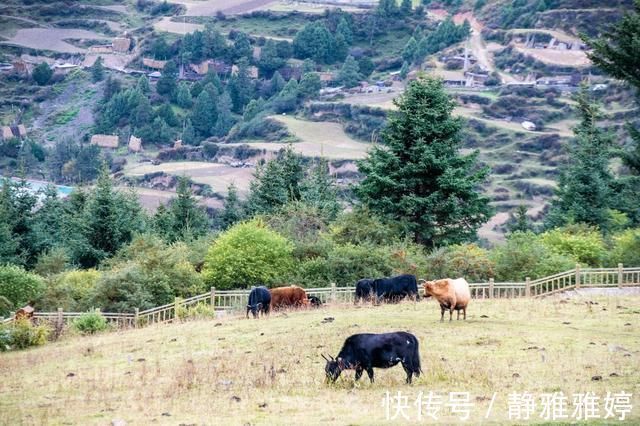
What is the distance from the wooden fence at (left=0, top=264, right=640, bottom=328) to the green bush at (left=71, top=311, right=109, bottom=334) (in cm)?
91

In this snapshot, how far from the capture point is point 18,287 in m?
42.7

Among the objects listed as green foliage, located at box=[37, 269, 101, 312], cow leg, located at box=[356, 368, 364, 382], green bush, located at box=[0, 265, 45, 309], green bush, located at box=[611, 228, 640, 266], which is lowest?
green foliage, located at box=[37, 269, 101, 312]

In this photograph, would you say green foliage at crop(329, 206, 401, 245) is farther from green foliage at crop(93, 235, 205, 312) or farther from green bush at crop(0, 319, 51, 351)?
green bush at crop(0, 319, 51, 351)

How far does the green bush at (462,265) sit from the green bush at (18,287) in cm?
1632

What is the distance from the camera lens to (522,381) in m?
21.0

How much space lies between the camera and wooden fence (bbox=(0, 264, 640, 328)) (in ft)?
121

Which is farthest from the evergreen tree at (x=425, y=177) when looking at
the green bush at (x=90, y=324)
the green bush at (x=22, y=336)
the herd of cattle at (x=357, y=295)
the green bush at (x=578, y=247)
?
the green bush at (x=22, y=336)

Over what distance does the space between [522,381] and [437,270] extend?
71.2 feet

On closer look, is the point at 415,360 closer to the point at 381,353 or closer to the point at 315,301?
the point at 381,353

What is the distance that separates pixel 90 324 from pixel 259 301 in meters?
5.87

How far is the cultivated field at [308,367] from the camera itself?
1958 cm
